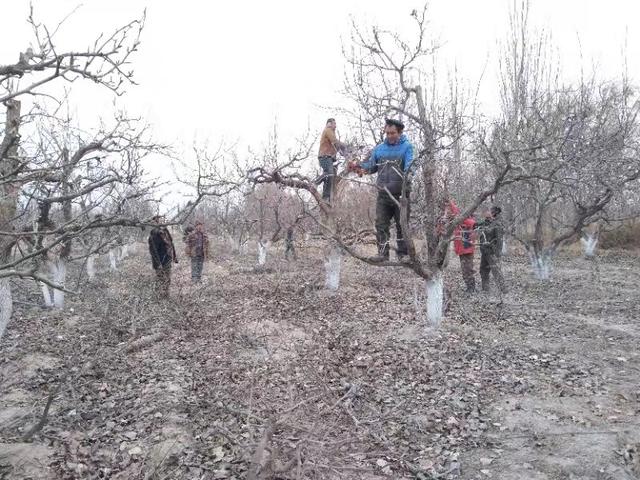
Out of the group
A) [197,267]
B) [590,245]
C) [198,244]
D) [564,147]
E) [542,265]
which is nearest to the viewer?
[564,147]

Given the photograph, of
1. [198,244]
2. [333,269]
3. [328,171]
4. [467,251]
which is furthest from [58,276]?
[467,251]

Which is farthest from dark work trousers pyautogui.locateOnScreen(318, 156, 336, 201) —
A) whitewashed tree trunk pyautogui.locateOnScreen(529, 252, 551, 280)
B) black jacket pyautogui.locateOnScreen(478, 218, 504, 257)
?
whitewashed tree trunk pyautogui.locateOnScreen(529, 252, 551, 280)

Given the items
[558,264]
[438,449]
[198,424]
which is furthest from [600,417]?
[558,264]

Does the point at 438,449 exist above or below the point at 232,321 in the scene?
below

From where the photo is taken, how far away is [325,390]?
5152 mm

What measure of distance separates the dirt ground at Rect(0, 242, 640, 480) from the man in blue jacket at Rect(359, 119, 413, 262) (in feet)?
4.27

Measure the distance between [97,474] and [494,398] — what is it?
372cm

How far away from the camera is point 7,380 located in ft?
19.2

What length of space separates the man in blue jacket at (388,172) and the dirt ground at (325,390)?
1.30 meters

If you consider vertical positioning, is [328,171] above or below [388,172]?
above

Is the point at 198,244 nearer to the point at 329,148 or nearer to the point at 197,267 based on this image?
the point at 197,267

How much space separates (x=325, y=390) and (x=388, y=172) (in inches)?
122

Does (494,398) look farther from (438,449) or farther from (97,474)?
(97,474)

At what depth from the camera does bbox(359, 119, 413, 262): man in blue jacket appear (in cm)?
647
